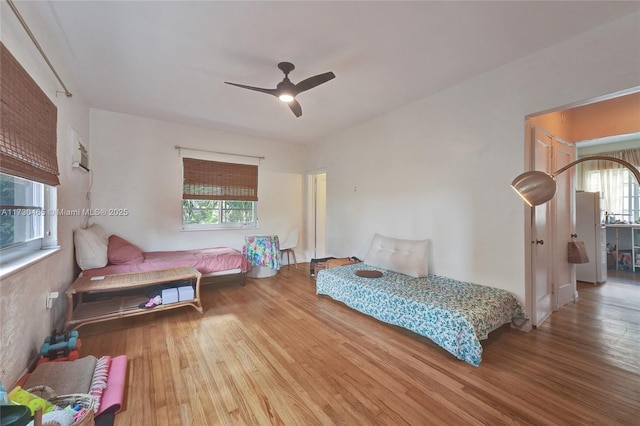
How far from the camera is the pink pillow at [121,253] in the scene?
3357mm

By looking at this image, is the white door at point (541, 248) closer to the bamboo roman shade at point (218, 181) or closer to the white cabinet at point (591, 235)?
the white cabinet at point (591, 235)

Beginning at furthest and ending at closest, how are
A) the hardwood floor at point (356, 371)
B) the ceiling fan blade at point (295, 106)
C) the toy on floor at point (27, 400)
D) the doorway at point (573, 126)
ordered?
1. the ceiling fan blade at point (295, 106)
2. the doorway at point (573, 126)
3. the hardwood floor at point (356, 371)
4. the toy on floor at point (27, 400)

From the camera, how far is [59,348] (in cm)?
200

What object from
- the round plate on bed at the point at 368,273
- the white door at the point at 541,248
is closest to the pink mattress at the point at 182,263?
the round plate on bed at the point at 368,273

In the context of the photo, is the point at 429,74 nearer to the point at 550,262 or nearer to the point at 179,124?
the point at 550,262

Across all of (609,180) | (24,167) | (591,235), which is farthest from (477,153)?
(609,180)

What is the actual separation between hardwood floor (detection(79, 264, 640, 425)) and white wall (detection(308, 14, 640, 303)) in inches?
30.1

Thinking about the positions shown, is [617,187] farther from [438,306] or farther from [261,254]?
[261,254]

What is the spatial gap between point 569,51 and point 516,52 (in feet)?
1.29

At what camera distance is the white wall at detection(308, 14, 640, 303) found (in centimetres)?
216

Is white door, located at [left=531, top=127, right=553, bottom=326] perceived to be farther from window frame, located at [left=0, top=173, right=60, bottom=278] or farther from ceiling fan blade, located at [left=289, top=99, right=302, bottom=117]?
window frame, located at [left=0, top=173, right=60, bottom=278]

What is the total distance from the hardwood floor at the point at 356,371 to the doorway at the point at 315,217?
2906 millimetres

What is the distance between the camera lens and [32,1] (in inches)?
71.6

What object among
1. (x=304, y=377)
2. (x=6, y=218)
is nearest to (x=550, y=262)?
(x=304, y=377)
